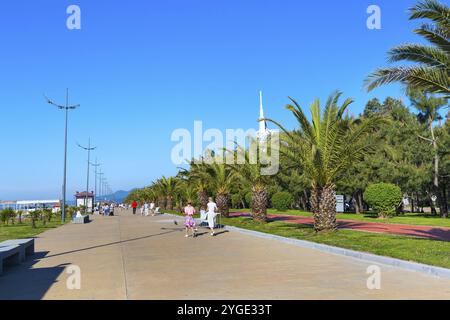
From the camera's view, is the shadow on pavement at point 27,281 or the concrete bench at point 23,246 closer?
the shadow on pavement at point 27,281

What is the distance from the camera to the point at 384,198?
28.9 metres

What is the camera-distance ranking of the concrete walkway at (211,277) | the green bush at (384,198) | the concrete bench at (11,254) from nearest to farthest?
the concrete walkway at (211,277), the concrete bench at (11,254), the green bush at (384,198)

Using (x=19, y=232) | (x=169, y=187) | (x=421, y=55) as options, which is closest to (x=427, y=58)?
(x=421, y=55)

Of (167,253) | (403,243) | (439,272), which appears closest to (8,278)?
(167,253)

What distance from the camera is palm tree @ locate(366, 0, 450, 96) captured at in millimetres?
11656

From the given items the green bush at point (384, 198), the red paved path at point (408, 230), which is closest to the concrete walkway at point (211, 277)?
the red paved path at point (408, 230)

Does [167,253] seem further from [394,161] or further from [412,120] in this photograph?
[412,120]

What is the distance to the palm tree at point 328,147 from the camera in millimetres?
17453

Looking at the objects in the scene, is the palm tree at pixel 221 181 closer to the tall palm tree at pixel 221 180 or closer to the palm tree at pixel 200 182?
the tall palm tree at pixel 221 180

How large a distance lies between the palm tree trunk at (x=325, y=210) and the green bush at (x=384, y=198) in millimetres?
12775

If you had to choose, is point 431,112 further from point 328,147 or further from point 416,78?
point 416,78

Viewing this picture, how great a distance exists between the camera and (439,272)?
8453 mm

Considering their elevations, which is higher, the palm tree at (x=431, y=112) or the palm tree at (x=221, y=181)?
the palm tree at (x=431, y=112)
